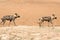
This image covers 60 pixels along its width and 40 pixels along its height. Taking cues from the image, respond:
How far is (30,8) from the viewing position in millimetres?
34969

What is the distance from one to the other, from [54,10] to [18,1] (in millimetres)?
7853

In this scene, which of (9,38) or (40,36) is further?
(40,36)

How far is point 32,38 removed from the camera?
38.2ft

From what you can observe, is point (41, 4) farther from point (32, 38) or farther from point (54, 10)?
point (32, 38)

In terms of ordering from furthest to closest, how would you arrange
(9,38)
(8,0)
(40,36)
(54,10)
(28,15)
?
(8,0) → (54,10) → (28,15) → (40,36) → (9,38)

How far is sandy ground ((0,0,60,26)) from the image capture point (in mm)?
30519

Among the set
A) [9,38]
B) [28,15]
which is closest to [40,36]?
[9,38]

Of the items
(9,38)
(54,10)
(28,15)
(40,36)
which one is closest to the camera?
(9,38)

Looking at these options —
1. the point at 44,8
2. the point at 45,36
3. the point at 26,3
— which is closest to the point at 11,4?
the point at 26,3

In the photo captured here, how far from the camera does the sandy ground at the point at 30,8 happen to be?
30.5 metres

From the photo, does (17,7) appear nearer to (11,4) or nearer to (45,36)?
(11,4)

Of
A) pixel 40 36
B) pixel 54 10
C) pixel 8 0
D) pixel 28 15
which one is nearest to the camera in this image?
pixel 40 36

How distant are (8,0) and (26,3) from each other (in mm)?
3441

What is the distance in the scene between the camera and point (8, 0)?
39.7 m
